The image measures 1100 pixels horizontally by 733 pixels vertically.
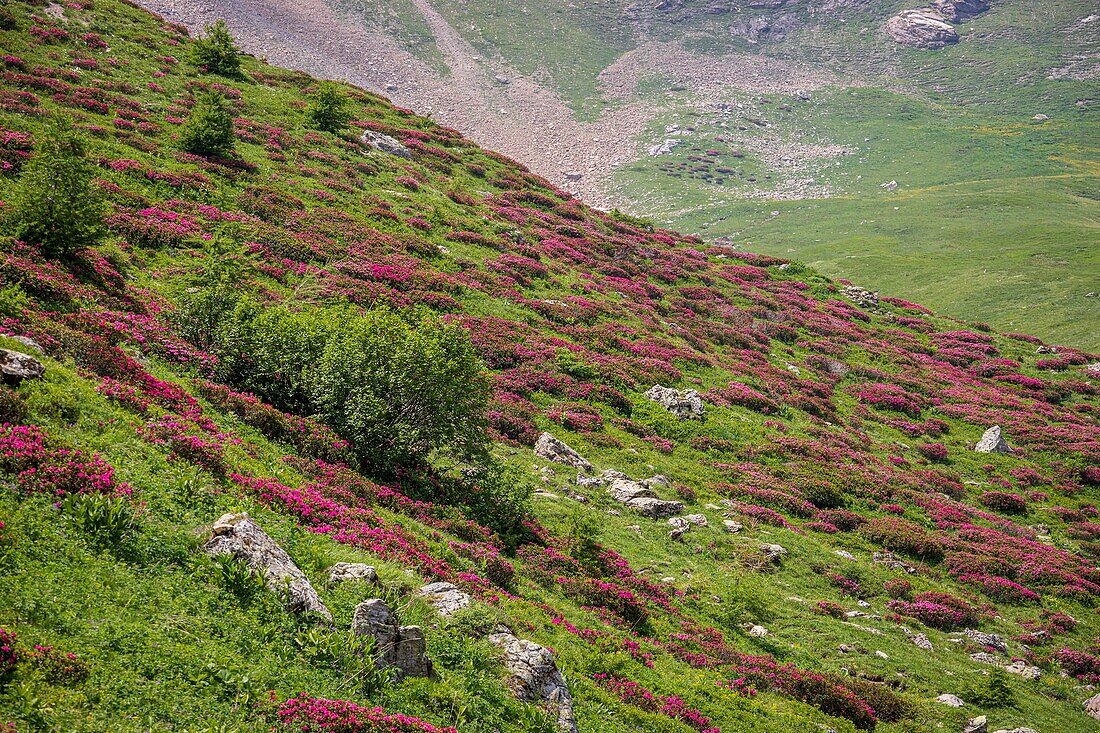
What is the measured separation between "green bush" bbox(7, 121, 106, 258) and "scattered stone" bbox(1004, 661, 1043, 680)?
111ft

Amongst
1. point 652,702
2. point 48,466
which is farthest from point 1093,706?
point 48,466

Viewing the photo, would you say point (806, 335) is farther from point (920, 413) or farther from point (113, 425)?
point (113, 425)

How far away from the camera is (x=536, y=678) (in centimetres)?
1151

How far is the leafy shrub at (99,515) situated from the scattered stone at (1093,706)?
87.8 feet

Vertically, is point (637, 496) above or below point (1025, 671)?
above

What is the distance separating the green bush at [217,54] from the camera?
4584 centimetres

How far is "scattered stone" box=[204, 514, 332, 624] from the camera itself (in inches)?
395

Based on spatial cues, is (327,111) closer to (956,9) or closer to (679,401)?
(679,401)

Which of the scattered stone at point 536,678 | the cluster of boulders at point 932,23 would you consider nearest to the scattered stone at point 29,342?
the scattered stone at point 536,678

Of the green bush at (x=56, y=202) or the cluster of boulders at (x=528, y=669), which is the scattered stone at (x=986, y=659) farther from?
the green bush at (x=56, y=202)

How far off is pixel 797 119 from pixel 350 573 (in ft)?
608

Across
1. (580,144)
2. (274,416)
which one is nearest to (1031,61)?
(580,144)

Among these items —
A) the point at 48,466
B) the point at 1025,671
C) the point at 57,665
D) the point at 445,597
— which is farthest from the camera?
the point at 1025,671

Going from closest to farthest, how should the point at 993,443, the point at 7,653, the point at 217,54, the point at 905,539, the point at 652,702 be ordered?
the point at 7,653 < the point at 652,702 < the point at 905,539 < the point at 993,443 < the point at 217,54
